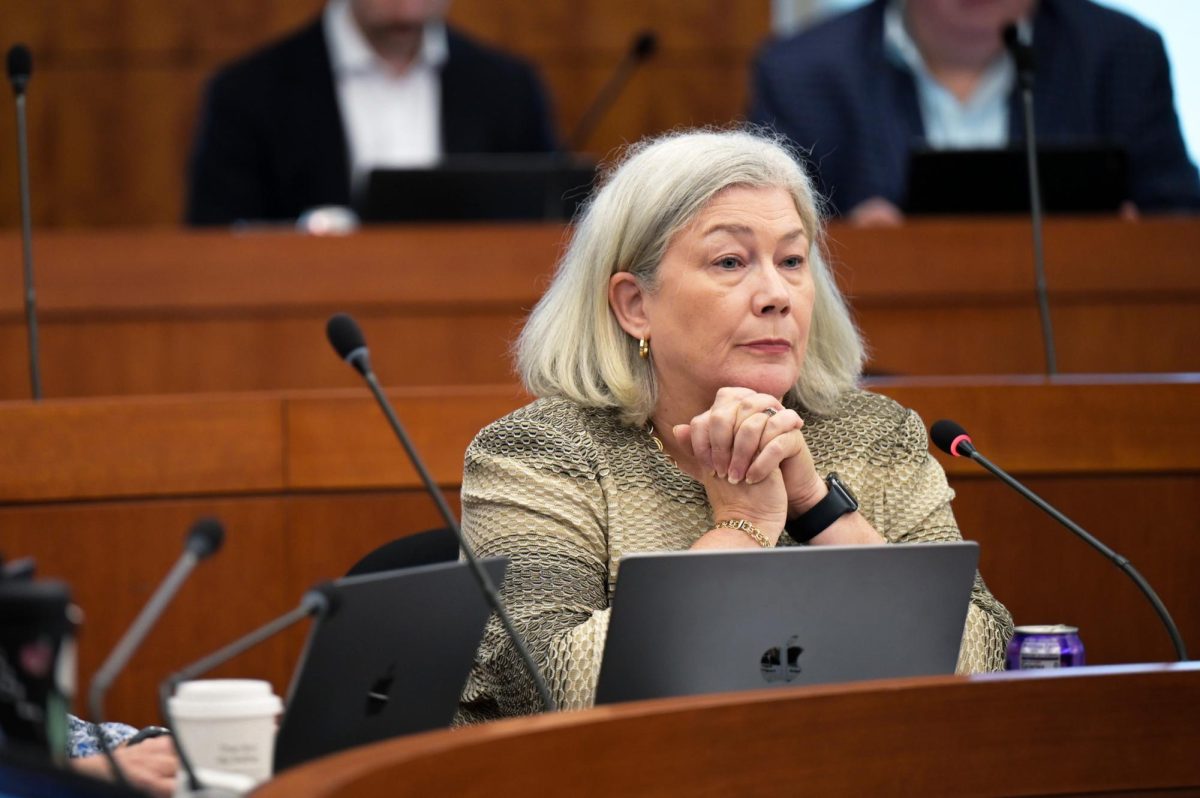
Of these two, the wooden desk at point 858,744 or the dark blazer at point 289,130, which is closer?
the wooden desk at point 858,744

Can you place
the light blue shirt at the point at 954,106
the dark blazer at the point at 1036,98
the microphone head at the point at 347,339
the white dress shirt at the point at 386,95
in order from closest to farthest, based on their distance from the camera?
the microphone head at the point at 347,339
the dark blazer at the point at 1036,98
the light blue shirt at the point at 954,106
the white dress shirt at the point at 386,95

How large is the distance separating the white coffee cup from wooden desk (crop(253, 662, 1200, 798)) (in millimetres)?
148

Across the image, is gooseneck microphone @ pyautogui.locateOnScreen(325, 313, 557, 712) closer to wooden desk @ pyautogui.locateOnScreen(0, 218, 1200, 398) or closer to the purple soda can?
the purple soda can

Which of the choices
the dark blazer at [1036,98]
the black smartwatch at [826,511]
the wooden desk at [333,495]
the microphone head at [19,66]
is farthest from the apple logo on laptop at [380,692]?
the dark blazer at [1036,98]

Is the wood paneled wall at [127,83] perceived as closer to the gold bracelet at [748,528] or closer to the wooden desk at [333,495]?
the wooden desk at [333,495]

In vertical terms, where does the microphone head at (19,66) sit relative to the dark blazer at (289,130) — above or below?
above

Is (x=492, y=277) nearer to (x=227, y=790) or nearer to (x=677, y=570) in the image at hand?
(x=677, y=570)

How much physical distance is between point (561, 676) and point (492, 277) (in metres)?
1.77

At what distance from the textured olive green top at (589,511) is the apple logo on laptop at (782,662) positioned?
237mm

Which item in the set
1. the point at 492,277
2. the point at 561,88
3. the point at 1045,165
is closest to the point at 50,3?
the point at 561,88

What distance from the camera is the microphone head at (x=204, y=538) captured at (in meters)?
1.42

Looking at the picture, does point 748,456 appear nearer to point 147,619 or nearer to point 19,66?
point 147,619

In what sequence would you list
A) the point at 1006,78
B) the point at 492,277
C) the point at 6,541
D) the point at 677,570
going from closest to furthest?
the point at 677,570 < the point at 6,541 < the point at 492,277 < the point at 1006,78

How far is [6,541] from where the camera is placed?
277cm
